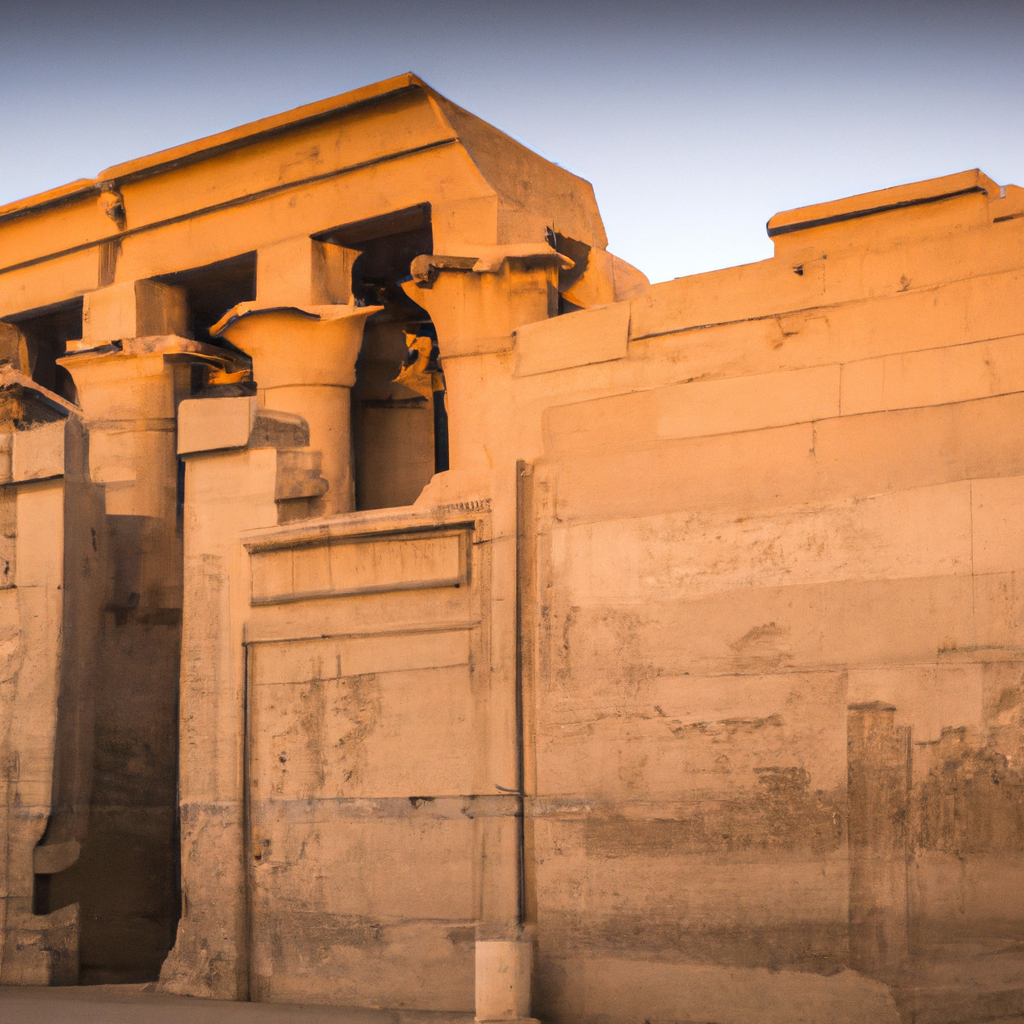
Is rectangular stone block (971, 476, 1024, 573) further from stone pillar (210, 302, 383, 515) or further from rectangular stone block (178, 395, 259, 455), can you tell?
stone pillar (210, 302, 383, 515)

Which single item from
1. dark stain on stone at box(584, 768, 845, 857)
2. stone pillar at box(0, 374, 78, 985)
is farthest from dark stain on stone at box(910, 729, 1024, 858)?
stone pillar at box(0, 374, 78, 985)

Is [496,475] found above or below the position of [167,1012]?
above

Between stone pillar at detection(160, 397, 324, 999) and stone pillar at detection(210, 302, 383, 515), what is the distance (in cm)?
128

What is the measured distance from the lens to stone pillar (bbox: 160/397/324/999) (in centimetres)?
948

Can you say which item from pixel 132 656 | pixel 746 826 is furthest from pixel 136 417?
pixel 746 826

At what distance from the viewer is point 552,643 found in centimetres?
865

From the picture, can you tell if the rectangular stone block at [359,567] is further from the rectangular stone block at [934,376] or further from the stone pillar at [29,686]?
the rectangular stone block at [934,376]

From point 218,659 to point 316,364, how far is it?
119 inches

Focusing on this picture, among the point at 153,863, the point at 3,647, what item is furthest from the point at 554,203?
the point at 153,863

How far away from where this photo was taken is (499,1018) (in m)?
7.77

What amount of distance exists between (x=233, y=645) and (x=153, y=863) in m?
2.88

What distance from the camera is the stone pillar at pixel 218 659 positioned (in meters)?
9.48

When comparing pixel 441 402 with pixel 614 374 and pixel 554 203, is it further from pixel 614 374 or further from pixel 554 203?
pixel 614 374

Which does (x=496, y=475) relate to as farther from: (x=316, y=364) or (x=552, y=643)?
(x=316, y=364)
